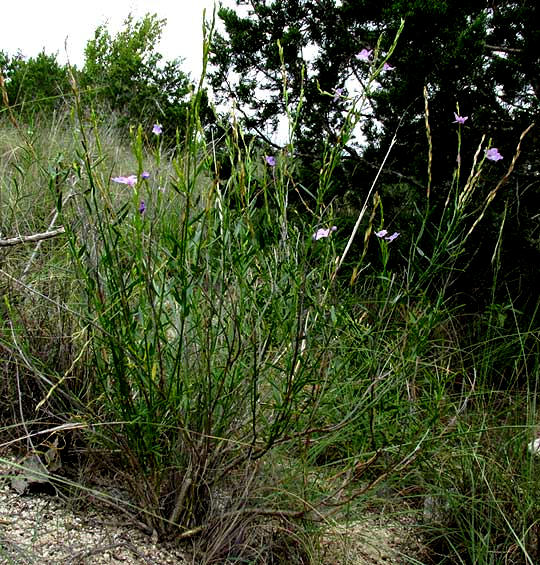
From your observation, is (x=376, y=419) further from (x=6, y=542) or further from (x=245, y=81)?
(x=245, y=81)

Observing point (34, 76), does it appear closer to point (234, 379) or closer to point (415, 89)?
point (415, 89)

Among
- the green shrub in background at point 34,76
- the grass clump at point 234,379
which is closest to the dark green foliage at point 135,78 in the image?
the green shrub in background at point 34,76

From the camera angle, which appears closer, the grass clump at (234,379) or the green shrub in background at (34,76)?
the grass clump at (234,379)

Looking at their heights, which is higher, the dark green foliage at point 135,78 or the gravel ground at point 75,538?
the dark green foliage at point 135,78

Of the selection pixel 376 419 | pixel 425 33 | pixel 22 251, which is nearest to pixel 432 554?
pixel 376 419

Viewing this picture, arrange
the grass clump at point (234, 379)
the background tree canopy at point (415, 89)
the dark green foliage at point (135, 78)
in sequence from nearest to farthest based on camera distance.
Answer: the grass clump at point (234, 379) → the background tree canopy at point (415, 89) → the dark green foliage at point (135, 78)

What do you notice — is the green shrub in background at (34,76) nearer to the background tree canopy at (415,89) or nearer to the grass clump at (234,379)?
the background tree canopy at (415,89)

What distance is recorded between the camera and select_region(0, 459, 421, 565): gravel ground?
1700 millimetres

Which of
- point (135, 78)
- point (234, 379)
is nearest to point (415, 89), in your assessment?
point (234, 379)

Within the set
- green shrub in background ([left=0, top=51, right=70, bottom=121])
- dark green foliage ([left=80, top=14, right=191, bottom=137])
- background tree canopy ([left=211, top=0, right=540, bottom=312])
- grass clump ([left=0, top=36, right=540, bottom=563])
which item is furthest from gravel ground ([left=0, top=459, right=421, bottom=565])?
green shrub in background ([left=0, top=51, right=70, bottom=121])

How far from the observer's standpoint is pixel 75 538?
1802 millimetres

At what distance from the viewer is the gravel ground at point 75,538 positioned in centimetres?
170

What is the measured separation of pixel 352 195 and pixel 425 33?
1001 mm

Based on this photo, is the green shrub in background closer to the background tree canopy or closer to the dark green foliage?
the dark green foliage
